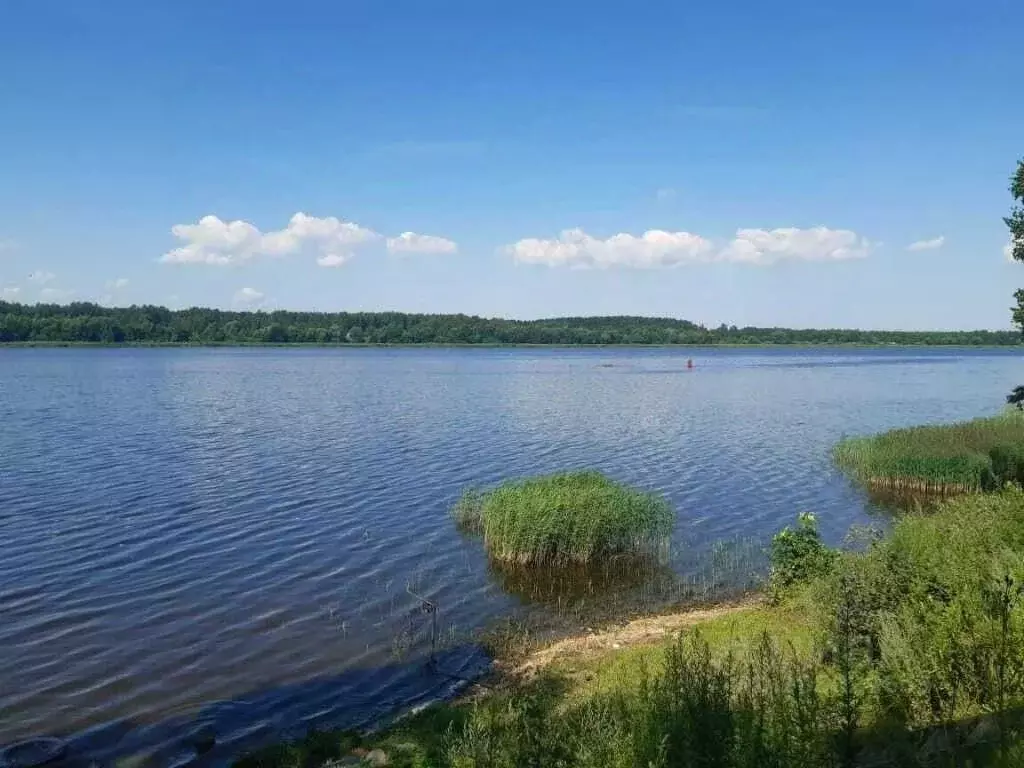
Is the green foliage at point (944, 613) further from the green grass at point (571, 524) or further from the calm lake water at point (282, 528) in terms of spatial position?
the green grass at point (571, 524)

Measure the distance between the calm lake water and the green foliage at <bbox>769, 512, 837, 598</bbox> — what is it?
4.73 metres

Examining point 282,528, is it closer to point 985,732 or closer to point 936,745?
point 936,745

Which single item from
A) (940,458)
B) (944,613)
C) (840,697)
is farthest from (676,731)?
(940,458)

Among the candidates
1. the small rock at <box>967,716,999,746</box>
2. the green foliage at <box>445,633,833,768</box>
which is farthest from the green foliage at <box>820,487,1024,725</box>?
the green foliage at <box>445,633,833,768</box>

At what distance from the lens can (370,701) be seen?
14.5 m

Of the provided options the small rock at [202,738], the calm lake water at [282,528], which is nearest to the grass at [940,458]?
the calm lake water at [282,528]

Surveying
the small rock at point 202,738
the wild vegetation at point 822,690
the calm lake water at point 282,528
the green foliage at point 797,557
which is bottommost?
the small rock at point 202,738

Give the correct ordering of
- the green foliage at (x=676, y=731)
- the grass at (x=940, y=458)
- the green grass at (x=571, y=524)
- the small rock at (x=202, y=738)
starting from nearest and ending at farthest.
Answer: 1. the green foliage at (x=676, y=731)
2. the small rock at (x=202, y=738)
3. the green grass at (x=571, y=524)
4. the grass at (x=940, y=458)

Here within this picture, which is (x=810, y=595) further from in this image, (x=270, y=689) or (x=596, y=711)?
(x=270, y=689)

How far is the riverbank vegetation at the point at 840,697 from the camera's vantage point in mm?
6711

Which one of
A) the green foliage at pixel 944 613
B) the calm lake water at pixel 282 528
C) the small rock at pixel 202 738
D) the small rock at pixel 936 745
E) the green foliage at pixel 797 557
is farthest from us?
the green foliage at pixel 797 557

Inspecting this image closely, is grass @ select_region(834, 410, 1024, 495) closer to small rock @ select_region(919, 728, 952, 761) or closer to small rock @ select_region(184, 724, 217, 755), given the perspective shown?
small rock @ select_region(919, 728, 952, 761)

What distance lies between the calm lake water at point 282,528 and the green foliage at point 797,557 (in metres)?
4.73

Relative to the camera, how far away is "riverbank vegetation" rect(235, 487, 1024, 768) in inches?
264
